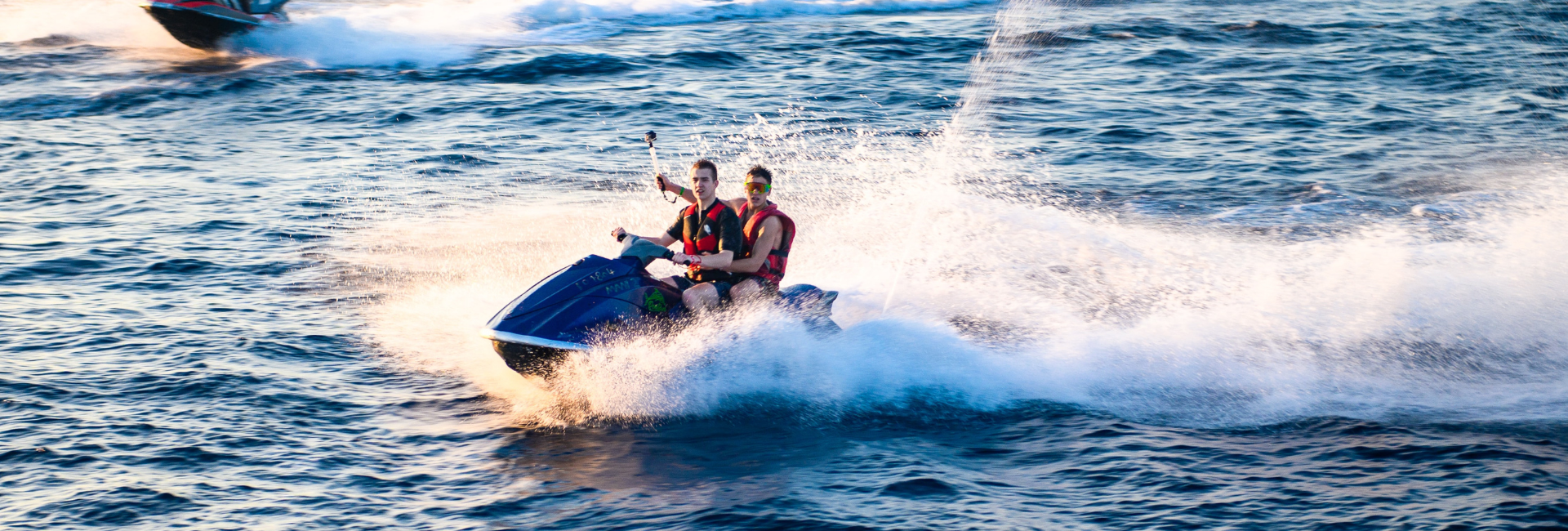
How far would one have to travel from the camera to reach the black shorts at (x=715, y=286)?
24.7 ft

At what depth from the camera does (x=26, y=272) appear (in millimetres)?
10180

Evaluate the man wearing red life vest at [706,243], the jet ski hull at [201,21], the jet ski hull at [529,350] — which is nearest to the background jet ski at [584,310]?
the jet ski hull at [529,350]

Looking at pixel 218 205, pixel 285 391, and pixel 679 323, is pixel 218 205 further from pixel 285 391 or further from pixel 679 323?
pixel 679 323

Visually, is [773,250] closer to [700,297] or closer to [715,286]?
[715,286]

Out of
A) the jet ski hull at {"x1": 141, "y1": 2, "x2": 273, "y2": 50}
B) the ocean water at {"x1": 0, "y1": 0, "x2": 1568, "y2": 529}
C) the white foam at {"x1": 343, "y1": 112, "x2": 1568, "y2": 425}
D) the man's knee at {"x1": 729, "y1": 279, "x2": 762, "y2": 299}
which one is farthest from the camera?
the jet ski hull at {"x1": 141, "y1": 2, "x2": 273, "y2": 50}

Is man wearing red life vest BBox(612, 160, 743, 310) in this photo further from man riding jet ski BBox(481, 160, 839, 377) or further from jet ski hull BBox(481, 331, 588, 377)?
jet ski hull BBox(481, 331, 588, 377)

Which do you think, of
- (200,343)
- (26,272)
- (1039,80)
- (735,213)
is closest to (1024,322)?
(735,213)

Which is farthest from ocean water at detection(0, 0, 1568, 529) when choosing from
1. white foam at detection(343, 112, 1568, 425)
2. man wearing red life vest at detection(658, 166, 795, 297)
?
man wearing red life vest at detection(658, 166, 795, 297)

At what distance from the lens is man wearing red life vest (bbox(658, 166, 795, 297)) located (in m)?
7.52

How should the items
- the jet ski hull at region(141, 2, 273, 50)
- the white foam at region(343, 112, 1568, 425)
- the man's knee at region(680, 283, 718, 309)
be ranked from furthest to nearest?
the jet ski hull at region(141, 2, 273, 50) → the man's knee at region(680, 283, 718, 309) → the white foam at region(343, 112, 1568, 425)

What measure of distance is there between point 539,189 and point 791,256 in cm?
360

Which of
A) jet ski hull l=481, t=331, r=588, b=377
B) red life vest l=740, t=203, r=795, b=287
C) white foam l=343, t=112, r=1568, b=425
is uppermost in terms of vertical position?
red life vest l=740, t=203, r=795, b=287

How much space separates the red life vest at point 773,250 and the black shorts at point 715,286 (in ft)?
0.66

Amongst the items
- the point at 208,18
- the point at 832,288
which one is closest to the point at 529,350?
the point at 832,288
